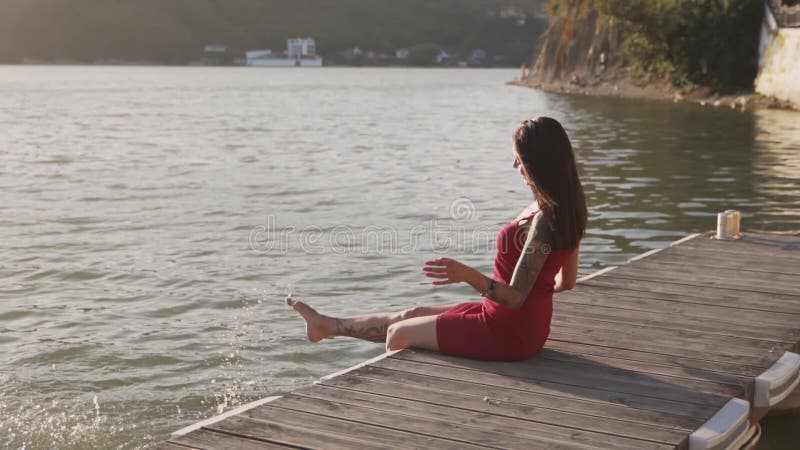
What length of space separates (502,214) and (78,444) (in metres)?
11.2

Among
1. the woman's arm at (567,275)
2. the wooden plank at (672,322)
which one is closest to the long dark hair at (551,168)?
the woman's arm at (567,275)

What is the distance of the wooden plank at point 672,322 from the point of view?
22.7ft

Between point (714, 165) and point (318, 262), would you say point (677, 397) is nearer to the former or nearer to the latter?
point (318, 262)

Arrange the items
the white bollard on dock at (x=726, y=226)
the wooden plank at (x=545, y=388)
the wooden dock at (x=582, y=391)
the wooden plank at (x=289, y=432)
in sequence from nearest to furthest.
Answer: the wooden plank at (x=289, y=432), the wooden dock at (x=582, y=391), the wooden plank at (x=545, y=388), the white bollard on dock at (x=726, y=226)

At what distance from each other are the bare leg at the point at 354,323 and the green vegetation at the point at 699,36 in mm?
47175

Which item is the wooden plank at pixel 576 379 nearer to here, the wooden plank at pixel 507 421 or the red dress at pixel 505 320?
the red dress at pixel 505 320

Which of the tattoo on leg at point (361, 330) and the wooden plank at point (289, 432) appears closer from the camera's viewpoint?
the wooden plank at point (289, 432)

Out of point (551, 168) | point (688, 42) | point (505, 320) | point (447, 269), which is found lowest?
point (505, 320)

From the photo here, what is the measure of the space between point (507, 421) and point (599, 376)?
104 cm

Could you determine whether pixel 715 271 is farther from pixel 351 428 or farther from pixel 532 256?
pixel 351 428

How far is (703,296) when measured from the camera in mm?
8148

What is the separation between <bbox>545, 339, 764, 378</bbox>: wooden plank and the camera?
6086 millimetres

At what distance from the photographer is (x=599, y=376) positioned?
232 inches

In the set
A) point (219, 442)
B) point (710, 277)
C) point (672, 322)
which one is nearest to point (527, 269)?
point (219, 442)
